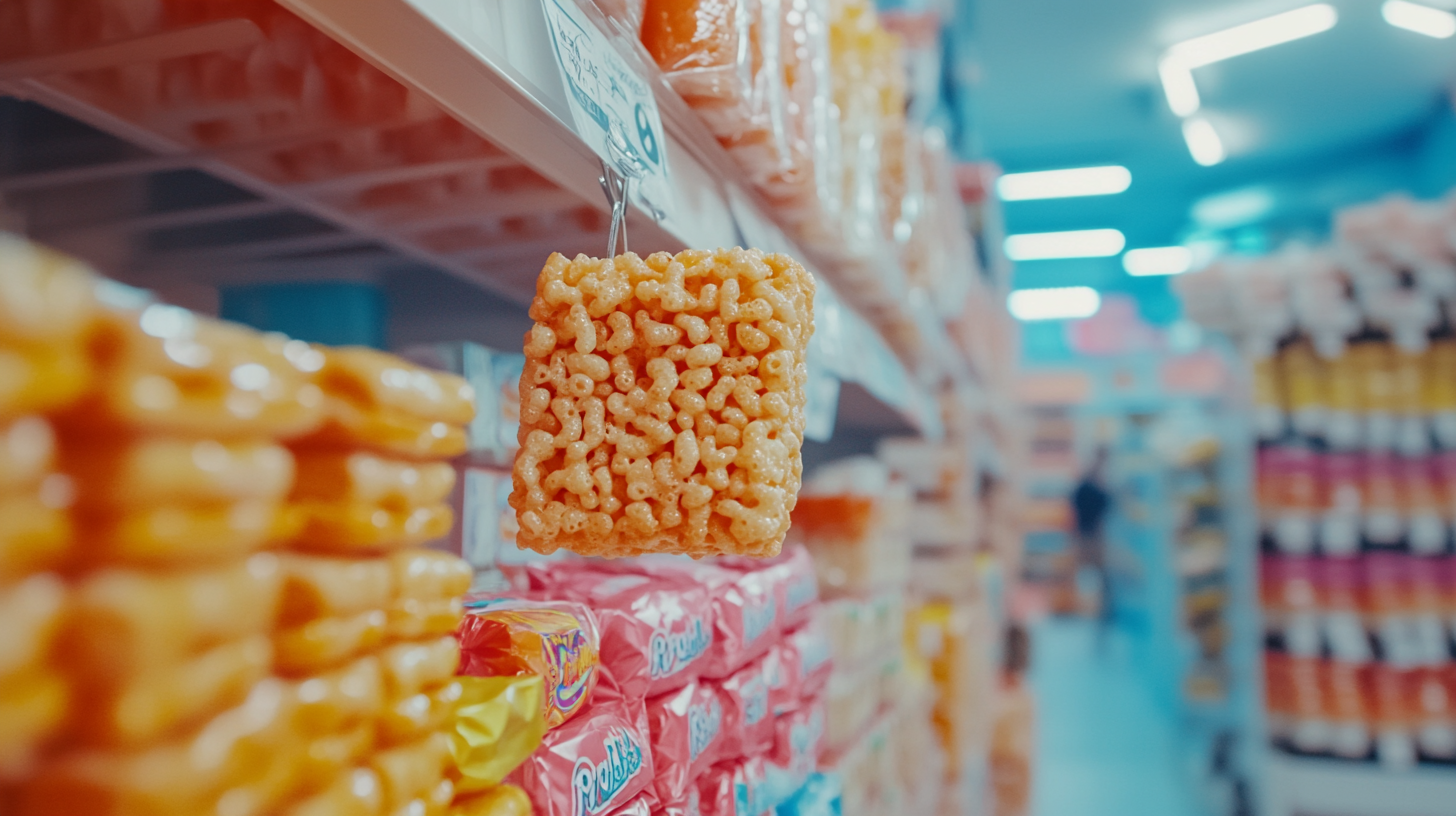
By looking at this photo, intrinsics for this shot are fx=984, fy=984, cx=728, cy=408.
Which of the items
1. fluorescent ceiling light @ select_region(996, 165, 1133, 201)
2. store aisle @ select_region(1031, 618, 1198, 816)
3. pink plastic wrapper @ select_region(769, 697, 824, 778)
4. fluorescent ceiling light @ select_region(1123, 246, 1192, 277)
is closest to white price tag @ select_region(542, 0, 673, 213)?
pink plastic wrapper @ select_region(769, 697, 824, 778)

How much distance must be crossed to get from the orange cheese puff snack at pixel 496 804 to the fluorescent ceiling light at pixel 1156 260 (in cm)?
1279

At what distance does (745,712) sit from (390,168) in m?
0.57

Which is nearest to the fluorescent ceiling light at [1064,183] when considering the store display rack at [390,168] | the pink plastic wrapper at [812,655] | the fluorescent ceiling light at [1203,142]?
the fluorescent ceiling light at [1203,142]

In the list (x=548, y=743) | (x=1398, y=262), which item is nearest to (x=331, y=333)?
(x=548, y=743)

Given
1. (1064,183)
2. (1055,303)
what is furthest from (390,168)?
(1055,303)

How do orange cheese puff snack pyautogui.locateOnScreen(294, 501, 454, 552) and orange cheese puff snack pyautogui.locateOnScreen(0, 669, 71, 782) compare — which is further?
orange cheese puff snack pyautogui.locateOnScreen(294, 501, 454, 552)

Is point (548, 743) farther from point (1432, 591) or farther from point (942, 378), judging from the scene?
point (1432, 591)

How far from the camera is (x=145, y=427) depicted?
0.28 m

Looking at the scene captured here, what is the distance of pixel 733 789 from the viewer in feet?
2.91

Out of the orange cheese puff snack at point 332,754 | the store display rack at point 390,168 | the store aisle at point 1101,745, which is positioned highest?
the store display rack at point 390,168

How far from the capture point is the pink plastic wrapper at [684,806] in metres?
0.75

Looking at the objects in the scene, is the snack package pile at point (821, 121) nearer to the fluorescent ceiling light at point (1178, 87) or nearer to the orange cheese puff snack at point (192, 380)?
the orange cheese puff snack at point (192, 380)

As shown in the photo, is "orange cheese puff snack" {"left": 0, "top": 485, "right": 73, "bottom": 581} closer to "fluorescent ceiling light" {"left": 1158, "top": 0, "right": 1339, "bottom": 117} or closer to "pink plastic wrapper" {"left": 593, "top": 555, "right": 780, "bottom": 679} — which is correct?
"pink plastic wrapper" {"left": 593, "top": 555, "right": 780, "bottom": 679}

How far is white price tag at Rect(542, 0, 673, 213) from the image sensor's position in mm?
569
